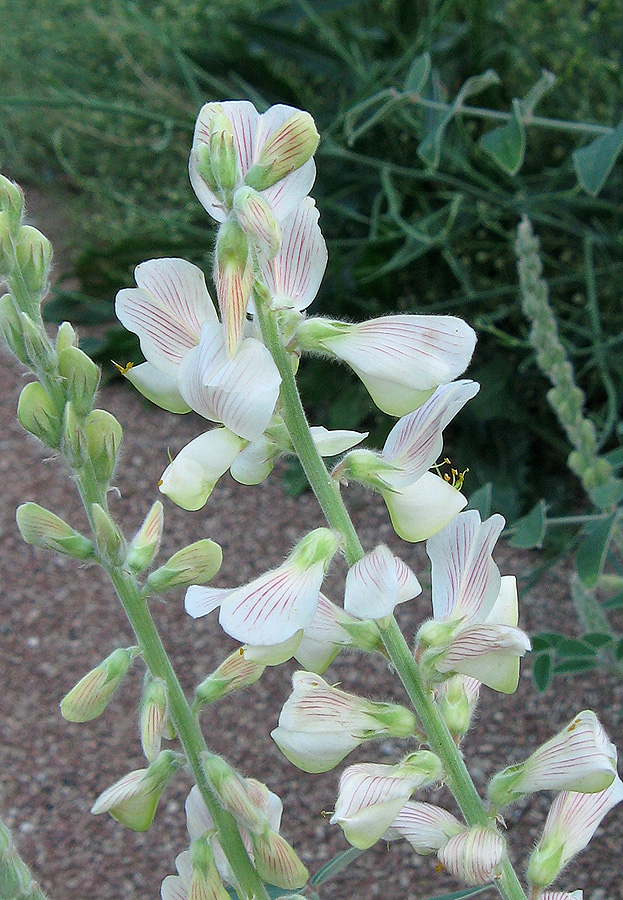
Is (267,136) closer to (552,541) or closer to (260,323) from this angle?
(260,323)

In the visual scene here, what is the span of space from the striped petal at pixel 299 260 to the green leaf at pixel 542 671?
758 mm

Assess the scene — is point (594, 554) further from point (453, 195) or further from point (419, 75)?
point (453, 195)

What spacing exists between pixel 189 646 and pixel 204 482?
160 centimetres

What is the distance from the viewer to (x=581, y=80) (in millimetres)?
2375

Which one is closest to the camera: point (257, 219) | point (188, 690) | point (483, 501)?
point (257, 219)

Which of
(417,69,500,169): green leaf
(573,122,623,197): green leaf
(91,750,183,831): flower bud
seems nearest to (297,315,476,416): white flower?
(91,750,183,831): flower bud

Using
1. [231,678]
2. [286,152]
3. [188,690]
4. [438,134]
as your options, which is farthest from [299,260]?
[188,690]

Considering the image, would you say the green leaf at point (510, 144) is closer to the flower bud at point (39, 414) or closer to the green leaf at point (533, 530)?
the green leaf at point (533, 530)

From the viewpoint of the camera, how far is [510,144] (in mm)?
1261

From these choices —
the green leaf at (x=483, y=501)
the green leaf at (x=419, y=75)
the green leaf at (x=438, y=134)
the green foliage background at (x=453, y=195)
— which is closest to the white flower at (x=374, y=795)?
the green leaf at (x=483, y=501)

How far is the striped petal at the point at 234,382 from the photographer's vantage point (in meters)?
0.52

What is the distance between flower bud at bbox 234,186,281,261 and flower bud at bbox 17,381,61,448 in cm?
19

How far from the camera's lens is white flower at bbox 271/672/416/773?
572 millimetres

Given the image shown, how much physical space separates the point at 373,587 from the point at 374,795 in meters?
0.12
